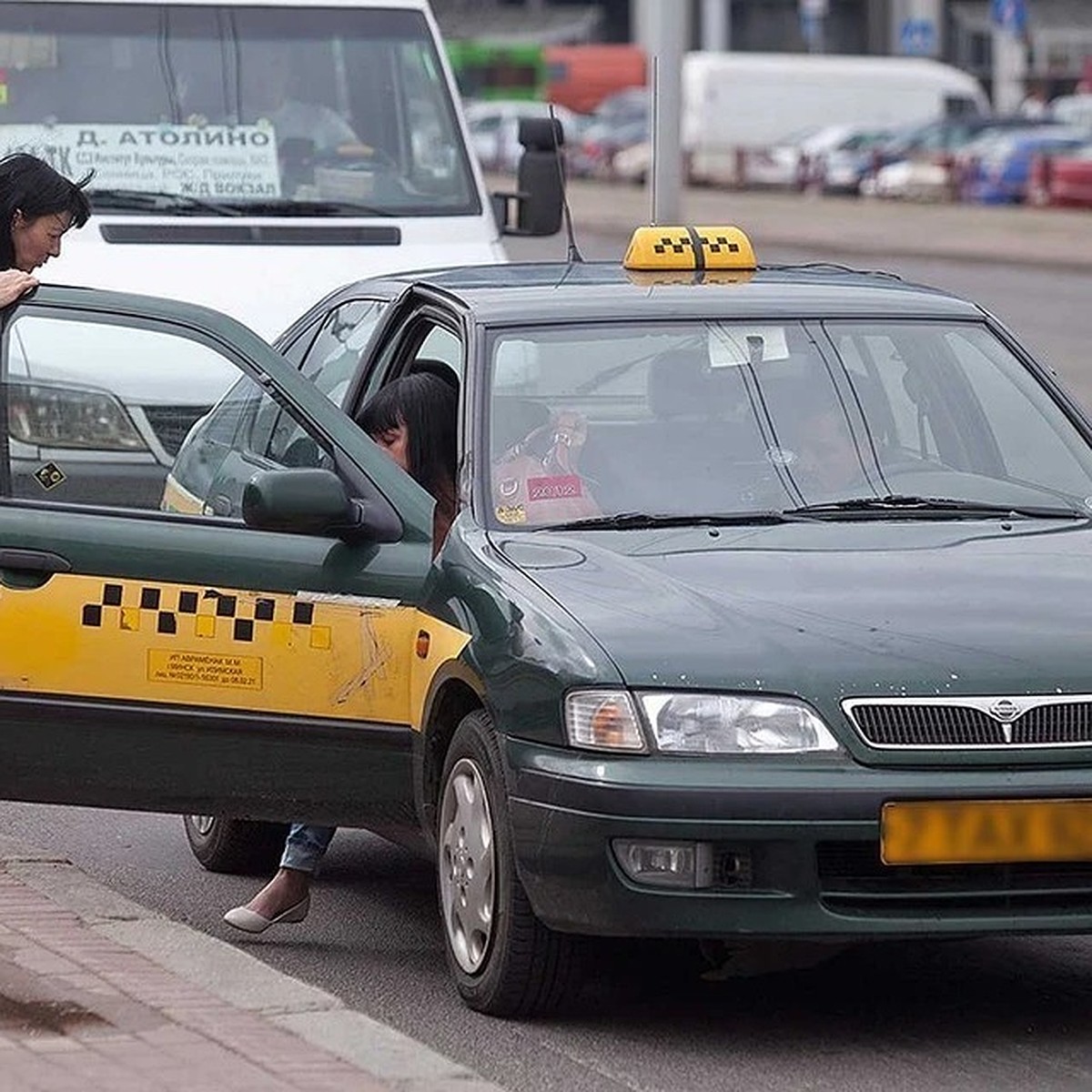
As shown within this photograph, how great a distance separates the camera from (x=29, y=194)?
7.39 meters

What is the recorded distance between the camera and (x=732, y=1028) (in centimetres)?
589

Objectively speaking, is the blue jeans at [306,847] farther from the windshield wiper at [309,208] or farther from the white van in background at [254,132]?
the windshield wiper at [309,208]

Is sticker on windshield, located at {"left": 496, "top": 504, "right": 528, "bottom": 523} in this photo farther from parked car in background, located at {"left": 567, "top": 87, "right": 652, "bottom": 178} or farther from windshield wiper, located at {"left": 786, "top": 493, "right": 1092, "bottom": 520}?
parked car in background, located at {"left": 567, "top": 87, "right": 652, "bottom": 178}

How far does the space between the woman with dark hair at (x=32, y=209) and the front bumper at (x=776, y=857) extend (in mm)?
2498

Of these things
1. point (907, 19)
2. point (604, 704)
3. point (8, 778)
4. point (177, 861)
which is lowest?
point (907, 19)

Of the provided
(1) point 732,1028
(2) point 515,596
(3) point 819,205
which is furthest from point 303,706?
(3) point 819,205

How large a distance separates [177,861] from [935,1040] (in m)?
2.58

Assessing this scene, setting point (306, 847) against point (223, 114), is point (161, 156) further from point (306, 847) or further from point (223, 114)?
point (306, 847)

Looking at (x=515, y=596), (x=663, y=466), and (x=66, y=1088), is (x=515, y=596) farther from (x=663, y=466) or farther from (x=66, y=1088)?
(x=66, y=1088)

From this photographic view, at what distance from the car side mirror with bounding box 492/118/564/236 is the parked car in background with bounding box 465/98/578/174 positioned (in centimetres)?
4732

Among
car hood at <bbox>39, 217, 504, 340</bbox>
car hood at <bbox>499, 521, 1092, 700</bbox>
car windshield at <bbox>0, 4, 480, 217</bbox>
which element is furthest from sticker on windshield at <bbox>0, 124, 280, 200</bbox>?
car hood at <bbox>499, 521, 1092, 700</bbox>

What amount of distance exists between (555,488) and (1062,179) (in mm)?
44048

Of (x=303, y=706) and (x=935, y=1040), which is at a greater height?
(x=303, y=706)

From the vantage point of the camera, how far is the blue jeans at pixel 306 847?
22.0 feet
